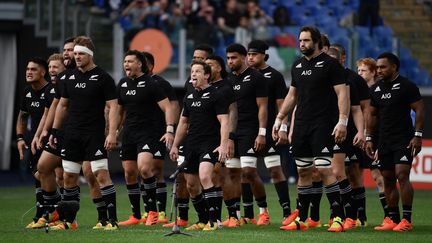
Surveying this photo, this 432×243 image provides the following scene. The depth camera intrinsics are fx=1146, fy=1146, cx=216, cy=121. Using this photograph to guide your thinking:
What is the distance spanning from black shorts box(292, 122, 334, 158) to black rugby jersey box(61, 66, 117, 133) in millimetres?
2292

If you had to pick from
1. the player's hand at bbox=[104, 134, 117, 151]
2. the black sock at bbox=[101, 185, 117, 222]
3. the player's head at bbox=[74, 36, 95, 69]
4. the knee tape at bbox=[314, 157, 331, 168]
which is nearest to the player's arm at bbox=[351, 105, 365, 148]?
the knee tape at bbox=[314, 157, 331, 168]

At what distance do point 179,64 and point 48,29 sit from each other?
354 centimetres

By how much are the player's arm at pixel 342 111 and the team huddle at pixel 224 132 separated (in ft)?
A: 0.05

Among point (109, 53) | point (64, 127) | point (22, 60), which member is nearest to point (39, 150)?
point (64, 127)

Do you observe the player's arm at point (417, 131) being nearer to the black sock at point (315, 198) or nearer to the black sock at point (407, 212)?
the black sock at point (407, 212)

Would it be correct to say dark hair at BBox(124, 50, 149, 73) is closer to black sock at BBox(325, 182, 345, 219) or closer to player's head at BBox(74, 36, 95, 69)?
player's head at BBox(74, 36, 95, 69)

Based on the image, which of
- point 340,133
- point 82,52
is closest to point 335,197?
point 340,133

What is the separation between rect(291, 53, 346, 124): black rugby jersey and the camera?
44.9 feet

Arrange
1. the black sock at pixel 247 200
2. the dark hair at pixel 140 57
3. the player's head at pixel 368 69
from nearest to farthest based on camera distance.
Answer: the dark hair at pixel 140 57 < the black sock at pixel 247 200 < the player's head at pixel 368 69

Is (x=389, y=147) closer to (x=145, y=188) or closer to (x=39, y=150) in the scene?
(x=145, y=188)

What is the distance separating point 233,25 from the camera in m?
27.5

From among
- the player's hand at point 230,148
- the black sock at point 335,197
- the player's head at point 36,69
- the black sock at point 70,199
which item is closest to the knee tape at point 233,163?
the player's hand at point 230,148

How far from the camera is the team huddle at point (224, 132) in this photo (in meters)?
13.8

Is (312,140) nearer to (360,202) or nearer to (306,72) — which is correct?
(306,72)
